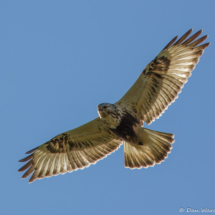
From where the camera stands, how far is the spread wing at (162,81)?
10266mm

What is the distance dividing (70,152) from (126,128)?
1855 mm

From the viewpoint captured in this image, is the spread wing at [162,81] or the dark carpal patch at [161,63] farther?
the dark carpal patch at [161,63]

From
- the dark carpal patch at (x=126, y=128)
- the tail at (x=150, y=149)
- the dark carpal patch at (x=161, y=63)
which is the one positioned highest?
the dark carpal patch at (x=161, y=63)

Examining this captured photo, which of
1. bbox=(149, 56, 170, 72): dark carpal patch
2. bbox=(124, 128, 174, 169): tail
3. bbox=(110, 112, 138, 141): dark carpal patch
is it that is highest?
bbox=(149, 56, 170, 72): dark carpal patch

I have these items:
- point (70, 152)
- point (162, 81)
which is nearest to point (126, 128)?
point (162, 81)

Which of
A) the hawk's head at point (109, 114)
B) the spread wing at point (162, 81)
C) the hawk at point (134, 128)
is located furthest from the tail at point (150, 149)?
the hawk's head at point (109, 114)

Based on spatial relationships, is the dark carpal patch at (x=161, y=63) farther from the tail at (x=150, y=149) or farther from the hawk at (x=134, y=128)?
the tail at (x=150, y=149)

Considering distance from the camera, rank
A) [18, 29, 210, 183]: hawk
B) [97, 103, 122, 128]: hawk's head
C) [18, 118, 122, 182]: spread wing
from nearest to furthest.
→ 1. [97, 103, 122, 128]: hawk's head
2. [18, 29, 210, 183]: hawk
3. [18, 118, 122, 182]: spread wing

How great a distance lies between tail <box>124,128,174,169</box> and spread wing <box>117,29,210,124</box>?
399mm

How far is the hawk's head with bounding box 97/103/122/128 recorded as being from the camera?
10.1 metres

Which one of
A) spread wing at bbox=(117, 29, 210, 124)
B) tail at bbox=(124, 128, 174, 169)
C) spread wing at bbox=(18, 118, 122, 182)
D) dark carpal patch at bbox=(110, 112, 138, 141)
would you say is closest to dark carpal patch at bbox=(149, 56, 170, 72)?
spread wing at bbox=(117, 29, 210, 124)

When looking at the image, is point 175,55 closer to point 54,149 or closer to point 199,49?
point 199,49

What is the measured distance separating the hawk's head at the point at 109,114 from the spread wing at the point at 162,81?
362 mm

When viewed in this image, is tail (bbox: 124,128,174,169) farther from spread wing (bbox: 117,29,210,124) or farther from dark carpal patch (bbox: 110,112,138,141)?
spread wing (bbox: 117,29,210,124)
